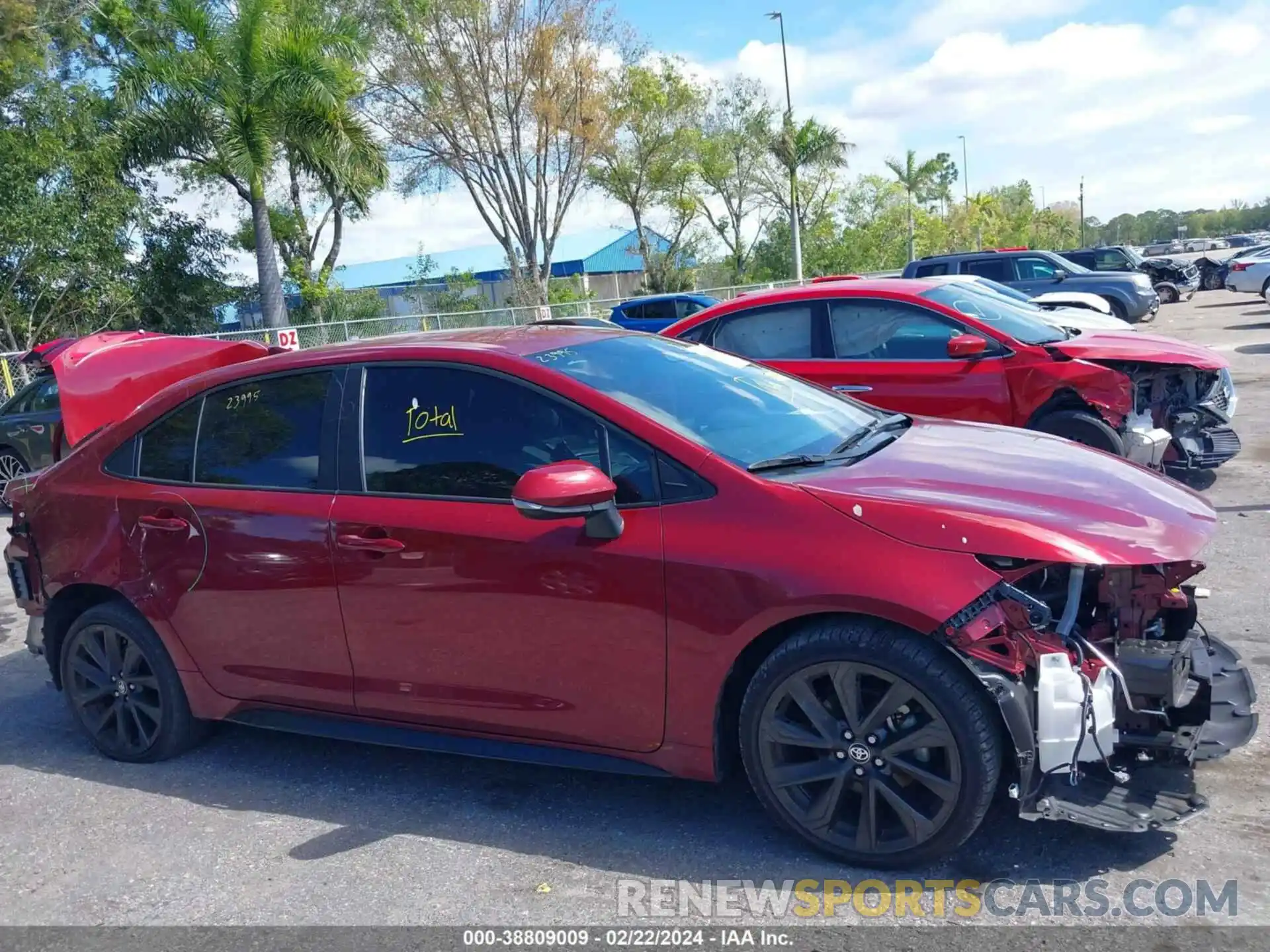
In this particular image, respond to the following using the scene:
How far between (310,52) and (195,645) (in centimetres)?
2032

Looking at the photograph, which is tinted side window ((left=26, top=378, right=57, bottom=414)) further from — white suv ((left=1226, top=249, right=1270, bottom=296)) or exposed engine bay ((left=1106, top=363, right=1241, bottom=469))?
white suv ((left=1226, top=249, right=1270, bottom=296))

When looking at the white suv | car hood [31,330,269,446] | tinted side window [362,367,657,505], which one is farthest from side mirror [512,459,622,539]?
the white suv

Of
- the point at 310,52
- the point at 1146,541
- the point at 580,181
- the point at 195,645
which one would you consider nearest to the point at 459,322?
the point at 310,52

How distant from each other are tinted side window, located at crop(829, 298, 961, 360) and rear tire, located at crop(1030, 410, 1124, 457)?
85cm

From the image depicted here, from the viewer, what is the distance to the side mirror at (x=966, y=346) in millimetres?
7281

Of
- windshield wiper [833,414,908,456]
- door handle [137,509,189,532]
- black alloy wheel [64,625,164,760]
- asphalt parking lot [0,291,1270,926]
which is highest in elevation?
windshield wiper [833,414,908,456]

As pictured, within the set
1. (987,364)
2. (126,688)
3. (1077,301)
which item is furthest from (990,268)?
(126,688)

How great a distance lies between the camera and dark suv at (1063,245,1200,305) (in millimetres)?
25281

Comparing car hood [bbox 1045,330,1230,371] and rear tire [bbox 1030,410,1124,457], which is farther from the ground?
car hood [bbox 1045,330,1230,371]

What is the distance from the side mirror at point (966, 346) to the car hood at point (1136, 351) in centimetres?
54

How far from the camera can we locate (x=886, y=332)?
25.4ft

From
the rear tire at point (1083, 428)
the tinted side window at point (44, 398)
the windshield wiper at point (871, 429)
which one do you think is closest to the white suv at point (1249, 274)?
the rear tire at point (1083, 428)

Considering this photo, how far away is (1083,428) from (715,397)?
4306 mm

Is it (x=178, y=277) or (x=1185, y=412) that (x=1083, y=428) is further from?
(x=178, y=277)
